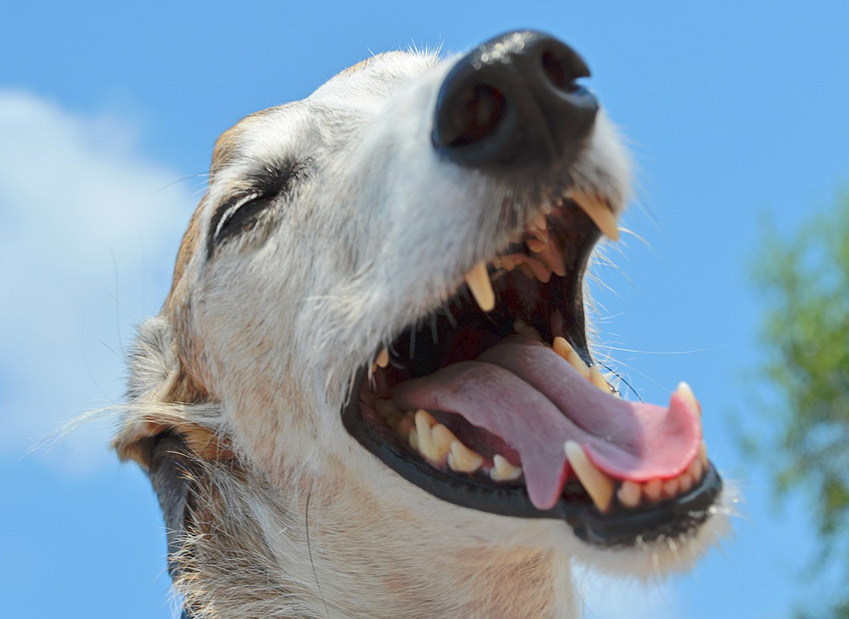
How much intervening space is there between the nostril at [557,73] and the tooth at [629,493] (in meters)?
1.25

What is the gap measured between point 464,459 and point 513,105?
1.26m

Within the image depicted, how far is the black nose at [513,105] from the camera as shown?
2.77 m

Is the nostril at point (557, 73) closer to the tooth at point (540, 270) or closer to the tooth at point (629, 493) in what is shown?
the tooth at point (540, 270)

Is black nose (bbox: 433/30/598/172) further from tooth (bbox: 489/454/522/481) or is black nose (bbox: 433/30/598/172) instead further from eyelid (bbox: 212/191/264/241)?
eyelid (bbox: 212/191/264/241)

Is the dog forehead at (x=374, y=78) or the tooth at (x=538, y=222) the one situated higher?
the dog forehead at (x=374, y=78)

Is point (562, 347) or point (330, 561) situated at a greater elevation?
point (562, 347)

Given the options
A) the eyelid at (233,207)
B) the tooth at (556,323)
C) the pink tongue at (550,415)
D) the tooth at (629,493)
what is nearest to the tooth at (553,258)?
the tooth at (556,323)

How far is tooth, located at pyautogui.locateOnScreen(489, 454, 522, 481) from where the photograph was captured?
10.2 feet

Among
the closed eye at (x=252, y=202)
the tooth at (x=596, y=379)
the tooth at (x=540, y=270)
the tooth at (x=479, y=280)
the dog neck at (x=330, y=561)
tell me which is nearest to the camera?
the tooth at (x=479, y=280)

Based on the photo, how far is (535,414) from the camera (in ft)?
10.5

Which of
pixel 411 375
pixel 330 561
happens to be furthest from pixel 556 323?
pixel 330 561

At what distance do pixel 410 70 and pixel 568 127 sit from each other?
1.94 metres

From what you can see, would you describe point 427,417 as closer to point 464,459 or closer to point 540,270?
point 464,459

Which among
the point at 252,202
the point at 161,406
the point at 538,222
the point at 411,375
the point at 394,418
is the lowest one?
the point at 394,418
